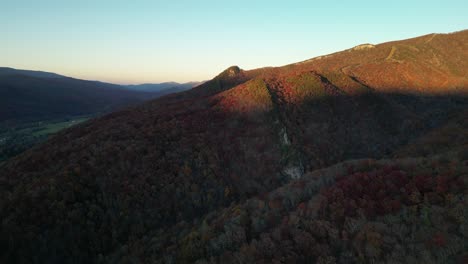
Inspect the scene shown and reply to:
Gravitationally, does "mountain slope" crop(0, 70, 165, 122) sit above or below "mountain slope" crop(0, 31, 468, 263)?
above

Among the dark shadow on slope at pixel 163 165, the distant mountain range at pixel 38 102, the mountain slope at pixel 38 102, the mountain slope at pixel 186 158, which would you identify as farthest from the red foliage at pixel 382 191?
the mountain slope at pixel 38 102

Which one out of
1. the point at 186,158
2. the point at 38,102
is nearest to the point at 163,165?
the point at 186,158

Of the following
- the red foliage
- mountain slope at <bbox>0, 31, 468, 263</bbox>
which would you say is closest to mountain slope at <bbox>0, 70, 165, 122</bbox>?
mountain slope at <bbox>0, 31, 468, 263</bbox>

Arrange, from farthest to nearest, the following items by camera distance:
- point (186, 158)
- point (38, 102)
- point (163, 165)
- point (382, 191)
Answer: point (38, 102), point (186, 158), point (163, 165), point (382, 191)

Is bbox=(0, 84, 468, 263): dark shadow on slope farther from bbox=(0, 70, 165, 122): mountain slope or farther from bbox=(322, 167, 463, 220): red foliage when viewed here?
bbox=(0, 70, 165, 122): mountain slope

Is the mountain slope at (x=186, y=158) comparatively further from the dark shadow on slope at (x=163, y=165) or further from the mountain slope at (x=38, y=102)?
the mountain slope at (x=38, y=102)

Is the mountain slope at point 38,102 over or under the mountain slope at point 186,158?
over

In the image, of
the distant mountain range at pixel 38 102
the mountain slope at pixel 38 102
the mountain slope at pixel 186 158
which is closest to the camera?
the mountain slope at pixel 186 158

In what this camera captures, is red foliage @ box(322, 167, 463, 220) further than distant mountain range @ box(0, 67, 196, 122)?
No

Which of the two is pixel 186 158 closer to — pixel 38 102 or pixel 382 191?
pixel 382 191
